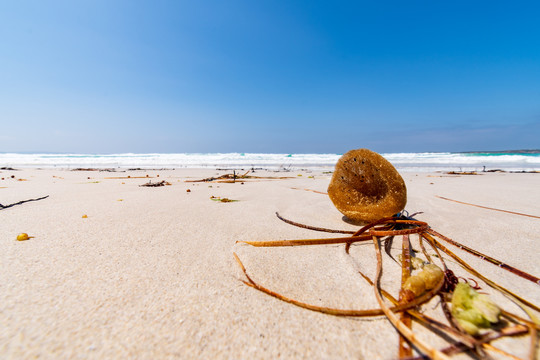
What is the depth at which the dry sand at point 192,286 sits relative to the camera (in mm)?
739

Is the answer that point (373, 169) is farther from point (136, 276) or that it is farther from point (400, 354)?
point (136, 276)

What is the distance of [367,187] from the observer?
6.54ft

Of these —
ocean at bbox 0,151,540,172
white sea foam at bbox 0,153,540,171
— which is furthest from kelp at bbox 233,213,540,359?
white sea foam at bbox 0,153,540,171

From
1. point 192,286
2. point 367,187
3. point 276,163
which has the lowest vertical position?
point 192,286

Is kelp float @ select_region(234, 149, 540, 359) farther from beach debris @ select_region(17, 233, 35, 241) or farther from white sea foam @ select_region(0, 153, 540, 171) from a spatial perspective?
white sea foam @ select_region(0, 153, 540, 171)

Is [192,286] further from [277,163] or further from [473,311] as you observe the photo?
[277,163]

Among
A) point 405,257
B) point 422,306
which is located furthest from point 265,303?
point 405,257

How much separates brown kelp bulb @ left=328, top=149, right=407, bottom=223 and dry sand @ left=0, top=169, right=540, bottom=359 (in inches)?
7.4

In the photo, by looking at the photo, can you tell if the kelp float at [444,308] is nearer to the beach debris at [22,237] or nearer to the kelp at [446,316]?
the kelp at [446,316]

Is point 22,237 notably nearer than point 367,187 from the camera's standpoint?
Yes

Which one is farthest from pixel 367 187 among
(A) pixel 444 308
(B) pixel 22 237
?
(B) pixel 22 237

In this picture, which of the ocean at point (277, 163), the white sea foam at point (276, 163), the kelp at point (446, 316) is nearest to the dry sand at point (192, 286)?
the kelp at point (446, 316)

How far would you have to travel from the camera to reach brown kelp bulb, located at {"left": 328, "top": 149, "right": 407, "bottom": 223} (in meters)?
1.85

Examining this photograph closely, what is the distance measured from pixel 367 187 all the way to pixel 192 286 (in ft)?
4.99
